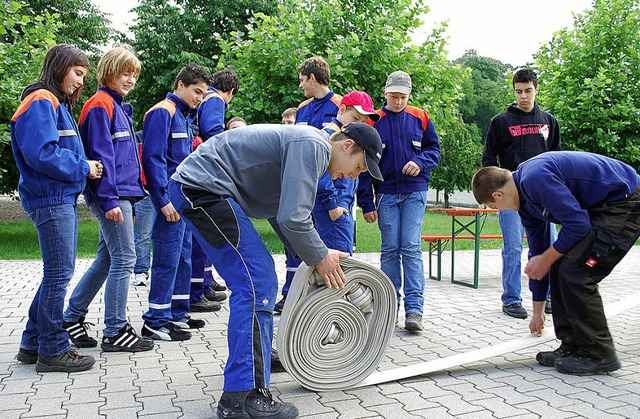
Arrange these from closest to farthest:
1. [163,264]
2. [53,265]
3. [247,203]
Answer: [247,203], [53,265], [163,264]

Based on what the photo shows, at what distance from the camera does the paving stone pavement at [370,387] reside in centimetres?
328

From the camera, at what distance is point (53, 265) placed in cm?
379

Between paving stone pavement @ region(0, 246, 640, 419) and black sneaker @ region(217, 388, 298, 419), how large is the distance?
0.17 meters

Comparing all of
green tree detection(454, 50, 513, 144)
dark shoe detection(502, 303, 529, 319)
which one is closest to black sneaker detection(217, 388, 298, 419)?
dark shoe detection(502, 303, 529, 319)

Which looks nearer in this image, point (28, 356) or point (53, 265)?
point (53, 265)

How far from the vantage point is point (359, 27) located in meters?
11.5

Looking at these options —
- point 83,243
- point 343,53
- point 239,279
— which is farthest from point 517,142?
point 83,243

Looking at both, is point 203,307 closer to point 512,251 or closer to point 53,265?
point 53,265

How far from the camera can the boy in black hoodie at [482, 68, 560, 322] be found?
5832 millimetres

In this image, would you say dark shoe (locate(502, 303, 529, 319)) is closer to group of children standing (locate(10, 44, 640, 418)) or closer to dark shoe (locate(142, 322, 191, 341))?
group of children standing (locate(10, 44, 640, 418))

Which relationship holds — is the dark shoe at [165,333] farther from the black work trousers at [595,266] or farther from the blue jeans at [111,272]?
the black work trousers at [595,266]

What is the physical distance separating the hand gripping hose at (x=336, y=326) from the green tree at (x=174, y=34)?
64.2ft

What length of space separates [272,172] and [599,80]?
1245 cm

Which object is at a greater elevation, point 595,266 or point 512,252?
point 595,266
